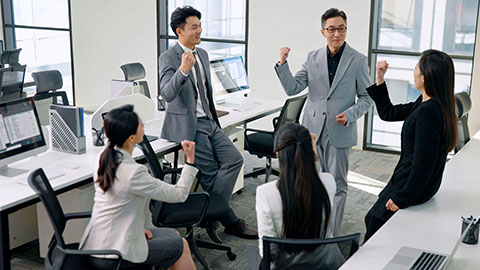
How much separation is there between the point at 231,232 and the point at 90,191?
102 cm

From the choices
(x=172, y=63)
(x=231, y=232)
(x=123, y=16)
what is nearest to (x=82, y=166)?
(x=172, y=63)

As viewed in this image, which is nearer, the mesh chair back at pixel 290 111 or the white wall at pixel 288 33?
the mesh chair back at pixel 290 111

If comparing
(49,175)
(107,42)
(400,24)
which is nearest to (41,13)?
(107,42)

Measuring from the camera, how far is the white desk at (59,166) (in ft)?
9.67

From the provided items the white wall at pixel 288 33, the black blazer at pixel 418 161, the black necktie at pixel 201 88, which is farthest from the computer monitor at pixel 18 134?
the white wall at pixel 288 33

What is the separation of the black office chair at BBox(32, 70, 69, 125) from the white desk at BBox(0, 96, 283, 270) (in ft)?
1.62

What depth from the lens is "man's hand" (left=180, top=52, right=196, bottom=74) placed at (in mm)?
3646

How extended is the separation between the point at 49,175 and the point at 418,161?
193 centimetres

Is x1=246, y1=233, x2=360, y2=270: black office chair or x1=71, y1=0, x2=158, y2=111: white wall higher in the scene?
x1=71, y1=0, x2=158, y2=111: white wall

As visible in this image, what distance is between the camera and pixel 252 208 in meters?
4.65

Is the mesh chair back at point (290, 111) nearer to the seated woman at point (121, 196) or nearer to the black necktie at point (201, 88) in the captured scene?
the black necktie at point (201, 88)

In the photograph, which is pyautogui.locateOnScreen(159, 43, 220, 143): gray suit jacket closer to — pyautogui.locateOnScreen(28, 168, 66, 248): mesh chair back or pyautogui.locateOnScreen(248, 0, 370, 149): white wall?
pyautogui.locateOnScreen(28, 168, 66, 248): mesh chair back

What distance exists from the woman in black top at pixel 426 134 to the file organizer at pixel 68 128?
189 centimetres

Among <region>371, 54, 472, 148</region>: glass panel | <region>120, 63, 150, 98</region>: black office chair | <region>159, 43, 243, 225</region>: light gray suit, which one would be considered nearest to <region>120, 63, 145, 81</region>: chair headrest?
<region>120, 63, 150, 98</region>: black office chair
